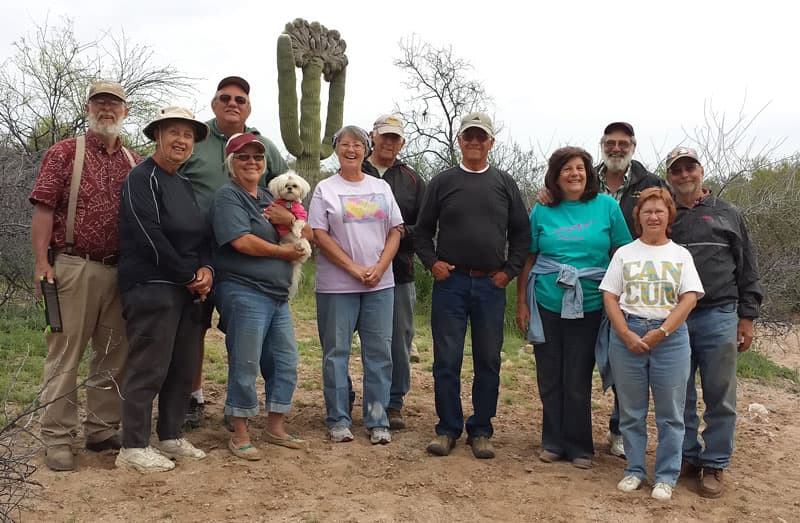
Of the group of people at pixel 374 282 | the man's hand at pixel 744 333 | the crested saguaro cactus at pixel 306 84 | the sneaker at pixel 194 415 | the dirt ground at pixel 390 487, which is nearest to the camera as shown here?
the dirt ground at pixel 390 487

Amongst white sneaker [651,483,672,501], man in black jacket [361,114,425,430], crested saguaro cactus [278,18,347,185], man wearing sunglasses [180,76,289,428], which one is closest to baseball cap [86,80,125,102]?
man wearing sunglasses [180,76,289,428]

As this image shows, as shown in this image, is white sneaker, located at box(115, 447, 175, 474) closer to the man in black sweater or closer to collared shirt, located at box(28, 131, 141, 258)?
collared shirt, located at box(28, 131, 141, 258)

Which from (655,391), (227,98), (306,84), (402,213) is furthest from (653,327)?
(306,84)

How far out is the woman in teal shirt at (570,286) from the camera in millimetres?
4520

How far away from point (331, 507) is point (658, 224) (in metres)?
2.45

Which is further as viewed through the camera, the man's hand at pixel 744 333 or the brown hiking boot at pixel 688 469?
the brown hiking boot at pixel 688 469

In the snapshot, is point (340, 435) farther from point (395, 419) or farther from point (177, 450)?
point (177, 450)

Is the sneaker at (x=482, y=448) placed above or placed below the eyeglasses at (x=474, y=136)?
below

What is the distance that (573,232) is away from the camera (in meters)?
4.57

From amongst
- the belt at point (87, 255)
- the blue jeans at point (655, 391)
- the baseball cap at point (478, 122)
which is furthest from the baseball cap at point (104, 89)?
the blue jeans at point (655, 391)

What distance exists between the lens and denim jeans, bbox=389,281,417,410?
5.43 meters

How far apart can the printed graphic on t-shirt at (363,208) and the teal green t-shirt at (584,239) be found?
3.70ft

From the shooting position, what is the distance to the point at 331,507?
12.8 feet

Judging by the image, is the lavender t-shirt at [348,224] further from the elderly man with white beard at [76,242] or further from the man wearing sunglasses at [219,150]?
the elderly man with white beard at [76,242]
